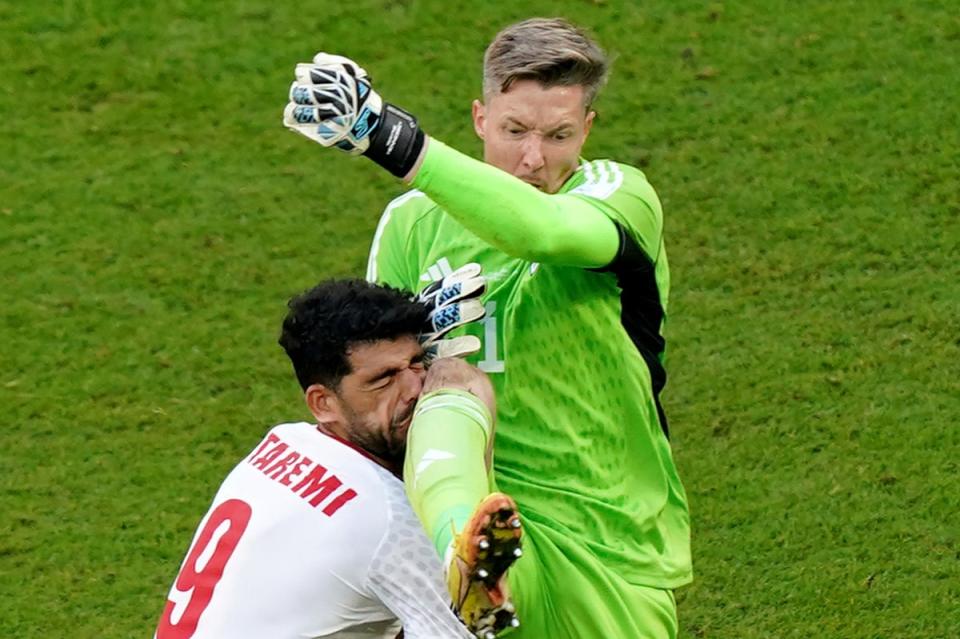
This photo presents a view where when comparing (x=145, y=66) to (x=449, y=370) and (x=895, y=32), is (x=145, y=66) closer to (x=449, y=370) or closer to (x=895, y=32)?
(x=895, y=32)

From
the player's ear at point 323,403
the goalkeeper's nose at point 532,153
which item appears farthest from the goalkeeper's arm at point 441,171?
the player's ear at point 323,403

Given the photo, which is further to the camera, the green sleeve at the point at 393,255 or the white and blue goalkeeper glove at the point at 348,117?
the green sleeve at the point at 393,255

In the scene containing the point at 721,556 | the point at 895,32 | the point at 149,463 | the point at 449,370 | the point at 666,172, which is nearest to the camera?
the point at 449,370

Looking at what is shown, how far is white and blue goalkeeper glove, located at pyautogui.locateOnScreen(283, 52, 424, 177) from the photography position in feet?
12.6

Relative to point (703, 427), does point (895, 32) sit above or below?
above

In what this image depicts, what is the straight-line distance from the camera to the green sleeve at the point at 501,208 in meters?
3.94

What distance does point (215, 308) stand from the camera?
7.68 metres

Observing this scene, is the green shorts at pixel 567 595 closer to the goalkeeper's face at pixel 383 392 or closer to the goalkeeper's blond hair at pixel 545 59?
the goalkeeper's face at pixel 383 392

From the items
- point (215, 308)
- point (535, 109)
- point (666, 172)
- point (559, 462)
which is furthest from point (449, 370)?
point (666, 172)

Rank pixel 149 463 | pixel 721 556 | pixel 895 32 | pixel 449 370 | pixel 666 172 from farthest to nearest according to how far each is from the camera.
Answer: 1. pixel 895 32
2. pixel 666 172
3. pixel 149 463
4. pixel 721 556
5. pixel 449 370

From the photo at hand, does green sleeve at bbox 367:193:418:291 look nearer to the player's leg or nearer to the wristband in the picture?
the player's leg

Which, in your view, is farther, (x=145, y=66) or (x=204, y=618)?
(x=145, y=66)

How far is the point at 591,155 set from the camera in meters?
8.26

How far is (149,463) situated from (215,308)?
0.97 m
